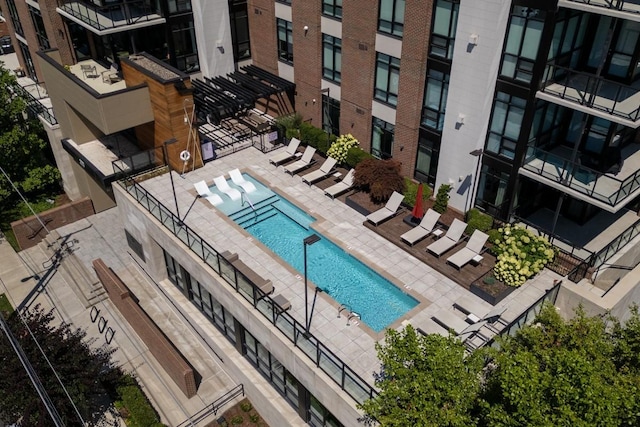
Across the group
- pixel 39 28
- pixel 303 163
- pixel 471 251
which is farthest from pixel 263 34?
pixel 471 251

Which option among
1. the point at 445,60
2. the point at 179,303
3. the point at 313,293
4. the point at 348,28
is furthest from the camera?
the point at 348,28

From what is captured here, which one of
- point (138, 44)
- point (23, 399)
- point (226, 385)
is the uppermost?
point (138, 44)

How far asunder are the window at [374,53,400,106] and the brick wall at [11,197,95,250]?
17.8 meters

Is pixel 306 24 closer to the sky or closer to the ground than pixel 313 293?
closer to the sky

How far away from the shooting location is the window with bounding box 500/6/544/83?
62.5 ft

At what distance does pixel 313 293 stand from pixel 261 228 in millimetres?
5554

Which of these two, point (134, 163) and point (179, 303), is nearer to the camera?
point (179, 303)

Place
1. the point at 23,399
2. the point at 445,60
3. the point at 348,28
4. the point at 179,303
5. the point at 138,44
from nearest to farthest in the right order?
the point at 23,399 < the point at 445,60 < the point at 179,303 < the point at 348,28 < the point at 138,44

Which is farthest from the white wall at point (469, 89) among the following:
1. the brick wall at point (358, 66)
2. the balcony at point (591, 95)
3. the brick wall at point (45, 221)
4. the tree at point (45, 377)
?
the brick wall at point (45, 221)

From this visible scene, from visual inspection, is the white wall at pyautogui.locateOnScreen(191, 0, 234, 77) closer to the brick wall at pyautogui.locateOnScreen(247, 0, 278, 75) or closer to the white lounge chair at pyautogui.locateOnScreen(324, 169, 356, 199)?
the brick wall at pyautogui.locateOnScreen(247, 0, 278, 75)

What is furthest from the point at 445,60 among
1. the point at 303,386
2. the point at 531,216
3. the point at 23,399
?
the point at 23,399

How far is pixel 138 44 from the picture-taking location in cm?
3039

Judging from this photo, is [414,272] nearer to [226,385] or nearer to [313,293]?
[313,293]

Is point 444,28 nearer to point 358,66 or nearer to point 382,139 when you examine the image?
point 358,66
